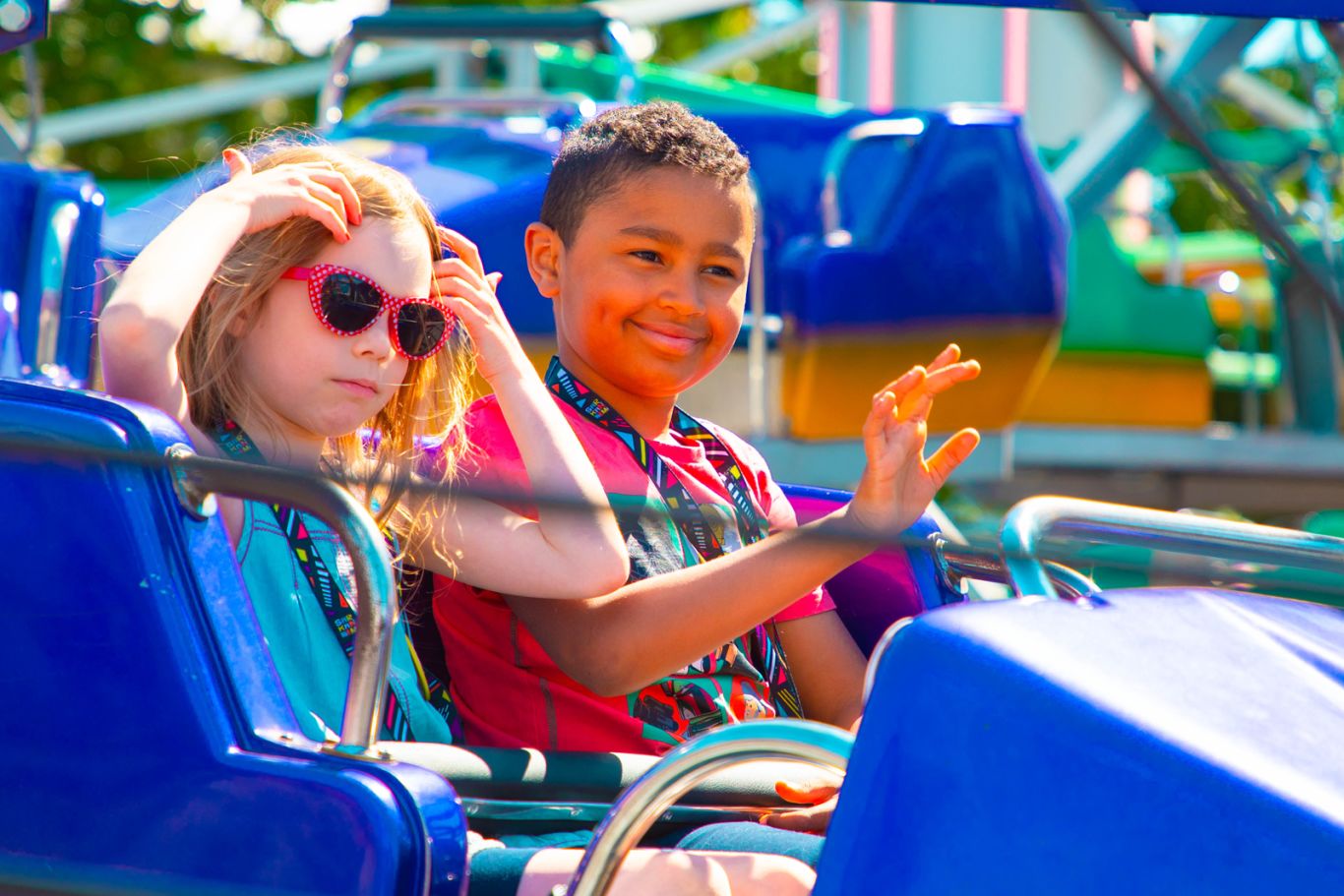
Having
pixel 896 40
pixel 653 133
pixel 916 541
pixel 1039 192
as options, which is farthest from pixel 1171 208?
pixel 916 541

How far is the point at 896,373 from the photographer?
13.6 ft

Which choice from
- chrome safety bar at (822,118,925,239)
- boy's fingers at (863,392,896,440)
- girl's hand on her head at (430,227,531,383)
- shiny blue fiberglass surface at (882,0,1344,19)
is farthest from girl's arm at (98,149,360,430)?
chrome safety bar at (822,118,925,239)

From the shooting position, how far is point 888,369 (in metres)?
4.11

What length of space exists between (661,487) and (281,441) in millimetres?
390

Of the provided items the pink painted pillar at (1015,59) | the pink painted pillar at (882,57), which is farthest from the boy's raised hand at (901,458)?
the pink painted pillar at (1015,59)

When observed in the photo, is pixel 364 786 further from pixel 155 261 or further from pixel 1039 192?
pixel 1039 192

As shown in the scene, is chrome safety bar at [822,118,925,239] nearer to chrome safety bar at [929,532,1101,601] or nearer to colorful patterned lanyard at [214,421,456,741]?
chrome safety bar at [929,532,1101,601]

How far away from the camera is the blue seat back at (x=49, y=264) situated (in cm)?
271

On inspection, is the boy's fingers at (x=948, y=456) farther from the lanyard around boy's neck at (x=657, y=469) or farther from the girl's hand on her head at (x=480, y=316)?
the girl's hand on her head at (x=480, y=316)

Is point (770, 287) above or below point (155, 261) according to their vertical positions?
below

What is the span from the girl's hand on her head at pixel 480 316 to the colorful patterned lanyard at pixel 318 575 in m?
0.23

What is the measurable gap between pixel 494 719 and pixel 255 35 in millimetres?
11752

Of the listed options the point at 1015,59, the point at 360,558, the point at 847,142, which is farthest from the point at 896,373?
the point at 1015,59

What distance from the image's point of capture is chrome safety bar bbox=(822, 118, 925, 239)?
12.9 ft
